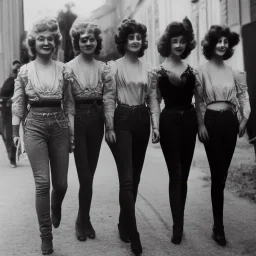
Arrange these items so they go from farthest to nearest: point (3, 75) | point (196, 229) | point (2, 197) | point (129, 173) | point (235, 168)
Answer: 1. point (3, 75)
2. point (235, 168)
3. point (2, 197)
4. point (196, 229)
5. point (129, 173)

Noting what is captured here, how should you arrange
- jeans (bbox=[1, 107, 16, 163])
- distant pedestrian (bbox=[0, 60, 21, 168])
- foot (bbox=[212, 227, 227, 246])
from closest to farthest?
foot (bbox=[212, 227, 227, 246]) → distant pedestrian (bbox=[0, 60, 21, 168]) → jeans (bbox=[1, 107, 16, 163])

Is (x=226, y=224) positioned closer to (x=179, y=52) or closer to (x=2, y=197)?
(x=179, y=52)

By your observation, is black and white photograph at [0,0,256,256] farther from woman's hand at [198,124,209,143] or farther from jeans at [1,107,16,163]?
jeans at [1,107,16,163]

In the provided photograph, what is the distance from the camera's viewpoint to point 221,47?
410 cm

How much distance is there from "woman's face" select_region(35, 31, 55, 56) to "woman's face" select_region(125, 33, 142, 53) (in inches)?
25.6

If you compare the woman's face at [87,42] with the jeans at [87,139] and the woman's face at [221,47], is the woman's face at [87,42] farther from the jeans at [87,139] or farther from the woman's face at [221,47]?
the woman's face at [221,47]

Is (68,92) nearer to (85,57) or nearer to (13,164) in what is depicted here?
(85,57)

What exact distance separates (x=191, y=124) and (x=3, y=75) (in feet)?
41.9

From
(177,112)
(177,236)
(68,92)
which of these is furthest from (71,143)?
(177,236)

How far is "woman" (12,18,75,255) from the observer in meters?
3.76

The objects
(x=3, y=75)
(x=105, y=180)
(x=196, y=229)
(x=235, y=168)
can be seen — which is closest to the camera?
(x=196, y=229)

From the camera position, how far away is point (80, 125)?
158 inches

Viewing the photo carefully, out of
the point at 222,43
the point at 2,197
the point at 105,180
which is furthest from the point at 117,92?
the point at 105,180

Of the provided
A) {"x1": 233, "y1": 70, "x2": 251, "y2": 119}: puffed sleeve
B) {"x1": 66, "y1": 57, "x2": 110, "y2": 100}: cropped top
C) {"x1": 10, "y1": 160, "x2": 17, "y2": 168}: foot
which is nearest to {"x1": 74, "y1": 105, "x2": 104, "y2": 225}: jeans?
{"x1": 66, "y1": 57, "x2": 110, "y2": 100}: cropped top
